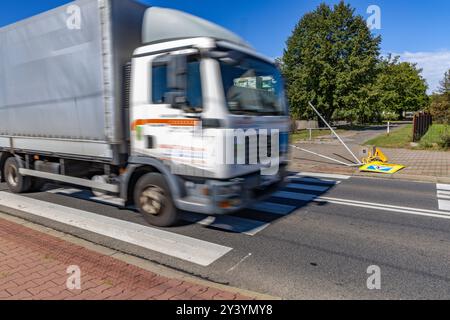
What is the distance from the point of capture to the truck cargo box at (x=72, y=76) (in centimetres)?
479

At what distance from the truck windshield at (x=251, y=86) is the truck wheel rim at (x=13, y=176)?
5.79 meters

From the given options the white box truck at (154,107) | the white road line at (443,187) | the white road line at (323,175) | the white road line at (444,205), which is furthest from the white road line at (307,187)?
the white road line at (443,187)

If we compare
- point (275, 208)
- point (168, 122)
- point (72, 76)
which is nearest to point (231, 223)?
point (275, 208)

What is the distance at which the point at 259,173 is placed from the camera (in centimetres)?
483

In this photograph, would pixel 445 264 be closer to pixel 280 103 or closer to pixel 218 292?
pixel 218 292

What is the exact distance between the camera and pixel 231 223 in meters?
5.20

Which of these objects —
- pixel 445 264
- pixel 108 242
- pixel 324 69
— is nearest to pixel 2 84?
pixel 108 242

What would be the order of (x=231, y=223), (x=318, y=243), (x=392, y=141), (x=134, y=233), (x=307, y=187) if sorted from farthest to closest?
(x=392, y=141), (x=307, y=187), (x=231, y=223), (x=134, y=233), (x=318, y=243)

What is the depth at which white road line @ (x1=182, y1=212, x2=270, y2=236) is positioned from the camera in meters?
4.93

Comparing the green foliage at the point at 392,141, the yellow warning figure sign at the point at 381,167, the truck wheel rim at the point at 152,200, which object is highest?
the green foliage at the point at 392,141

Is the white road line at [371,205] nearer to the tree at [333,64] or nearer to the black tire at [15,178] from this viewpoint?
the black tire at [15,178]

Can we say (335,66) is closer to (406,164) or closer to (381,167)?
(406,164)

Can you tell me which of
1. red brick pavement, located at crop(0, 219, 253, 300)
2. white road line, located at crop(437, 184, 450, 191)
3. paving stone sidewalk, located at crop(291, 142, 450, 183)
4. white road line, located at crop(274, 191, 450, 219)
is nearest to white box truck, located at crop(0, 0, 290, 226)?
red brick pavement, located at crop(0, 219, 253, 300)

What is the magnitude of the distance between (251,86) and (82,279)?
3398mm
